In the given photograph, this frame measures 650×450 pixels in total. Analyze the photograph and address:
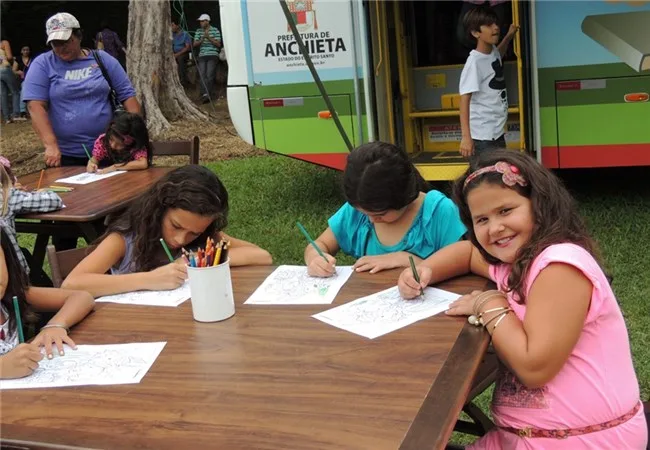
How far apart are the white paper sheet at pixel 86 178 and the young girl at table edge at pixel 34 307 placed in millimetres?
2135

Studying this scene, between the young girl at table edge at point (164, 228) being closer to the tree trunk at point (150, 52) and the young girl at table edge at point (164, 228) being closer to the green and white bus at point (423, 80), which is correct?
the green and white bus at point (423, 80)

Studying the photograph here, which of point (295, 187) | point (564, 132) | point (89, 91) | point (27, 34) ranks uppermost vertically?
point (27, 34)

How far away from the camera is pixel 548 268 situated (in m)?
1.67

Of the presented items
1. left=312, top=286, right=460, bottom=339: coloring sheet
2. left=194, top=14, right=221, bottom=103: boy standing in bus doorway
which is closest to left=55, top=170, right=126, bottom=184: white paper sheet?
left=312, top=286, right=460, bottom=339: coloring sheet

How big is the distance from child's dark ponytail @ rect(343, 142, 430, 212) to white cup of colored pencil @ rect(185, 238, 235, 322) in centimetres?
56

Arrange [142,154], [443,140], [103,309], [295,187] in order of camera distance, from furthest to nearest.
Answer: [295,187], [443,140], [142,154], [103,309]

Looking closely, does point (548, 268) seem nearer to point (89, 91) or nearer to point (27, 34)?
point (89, 91)

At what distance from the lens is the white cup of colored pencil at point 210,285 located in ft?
6.53

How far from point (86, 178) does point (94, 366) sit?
287cm

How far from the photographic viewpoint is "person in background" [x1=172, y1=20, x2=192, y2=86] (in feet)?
48.0

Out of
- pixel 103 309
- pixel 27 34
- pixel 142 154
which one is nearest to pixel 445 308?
pixel 103 309

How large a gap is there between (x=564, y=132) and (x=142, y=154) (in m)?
2.84

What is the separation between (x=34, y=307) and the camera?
7.45 ft

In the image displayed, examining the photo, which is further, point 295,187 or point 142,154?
point 295,187
